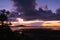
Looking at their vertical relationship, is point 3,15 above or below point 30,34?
above

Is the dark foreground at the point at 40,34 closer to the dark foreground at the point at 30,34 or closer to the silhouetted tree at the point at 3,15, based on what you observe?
the dark foreground at the point at 30,34

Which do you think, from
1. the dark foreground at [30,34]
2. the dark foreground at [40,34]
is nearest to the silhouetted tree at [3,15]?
the dark foreground at [30,34]

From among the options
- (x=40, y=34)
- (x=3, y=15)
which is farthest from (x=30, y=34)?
(x=3, y=15)

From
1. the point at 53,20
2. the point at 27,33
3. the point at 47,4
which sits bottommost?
the point at 27,33

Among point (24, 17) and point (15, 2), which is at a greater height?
point (15, 2)

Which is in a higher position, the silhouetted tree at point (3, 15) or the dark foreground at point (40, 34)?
the silhouetted tree at point (3, 15)

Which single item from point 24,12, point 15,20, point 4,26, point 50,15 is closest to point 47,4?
point 50,15

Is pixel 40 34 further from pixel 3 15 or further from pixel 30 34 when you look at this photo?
pixel 3 15

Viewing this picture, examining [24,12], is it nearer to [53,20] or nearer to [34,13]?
[34,13]

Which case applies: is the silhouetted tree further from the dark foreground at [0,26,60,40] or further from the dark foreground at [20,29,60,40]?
the dark foreground at [20,29,60,40]

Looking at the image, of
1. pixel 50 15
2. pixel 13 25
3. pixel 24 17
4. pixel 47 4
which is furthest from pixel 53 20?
pixel 13 25

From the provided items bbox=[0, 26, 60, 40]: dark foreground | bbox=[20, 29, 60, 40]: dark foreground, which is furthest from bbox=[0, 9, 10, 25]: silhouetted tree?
bbox=[20, 29, 60, 40]: dark foreground
